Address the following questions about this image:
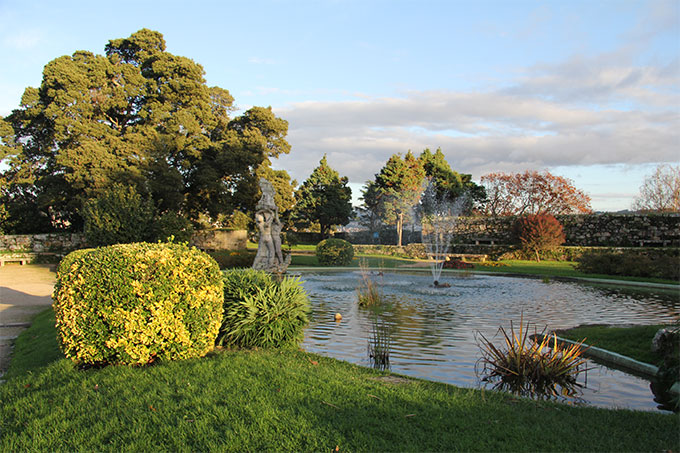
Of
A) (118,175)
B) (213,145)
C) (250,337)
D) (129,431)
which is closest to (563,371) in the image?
(250,337)

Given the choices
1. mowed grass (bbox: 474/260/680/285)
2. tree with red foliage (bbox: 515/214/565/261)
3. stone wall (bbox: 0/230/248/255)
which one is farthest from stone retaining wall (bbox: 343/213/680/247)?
stone wall (bbox: 0/230/248/255)

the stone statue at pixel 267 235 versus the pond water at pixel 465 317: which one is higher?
the stone statue at pixel 267 235

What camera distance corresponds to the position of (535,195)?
42.5 m

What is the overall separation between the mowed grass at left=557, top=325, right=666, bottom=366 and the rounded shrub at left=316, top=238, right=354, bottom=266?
50.4 feet

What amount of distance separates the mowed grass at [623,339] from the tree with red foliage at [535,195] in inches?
1385

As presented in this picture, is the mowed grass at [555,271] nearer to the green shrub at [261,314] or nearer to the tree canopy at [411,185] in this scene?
the green shrub at [261,314]

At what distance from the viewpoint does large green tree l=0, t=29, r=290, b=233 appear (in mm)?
23609

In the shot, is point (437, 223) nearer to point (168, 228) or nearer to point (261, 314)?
point (168, 228)

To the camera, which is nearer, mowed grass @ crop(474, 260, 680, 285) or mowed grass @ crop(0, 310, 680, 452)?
mowed grass @ crop(0, 310, 680, 452)

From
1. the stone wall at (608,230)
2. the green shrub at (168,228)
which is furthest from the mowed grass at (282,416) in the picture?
the stone wall at (608,230)

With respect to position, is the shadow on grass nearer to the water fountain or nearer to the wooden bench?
the water fountain

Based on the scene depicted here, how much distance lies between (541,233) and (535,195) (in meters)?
19.8

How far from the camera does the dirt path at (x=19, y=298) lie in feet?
26.4

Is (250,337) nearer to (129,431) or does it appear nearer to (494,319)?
(129,431)
